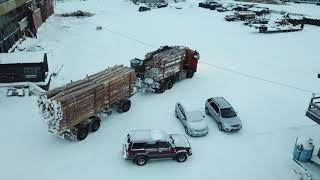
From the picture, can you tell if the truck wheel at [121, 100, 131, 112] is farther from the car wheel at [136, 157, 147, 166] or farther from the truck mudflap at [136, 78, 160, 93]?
the car wheel at [136, 157, 147, 166]

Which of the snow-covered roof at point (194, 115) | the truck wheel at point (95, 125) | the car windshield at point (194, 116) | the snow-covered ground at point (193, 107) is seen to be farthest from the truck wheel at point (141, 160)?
the snow-covered roof at point (194, 115)

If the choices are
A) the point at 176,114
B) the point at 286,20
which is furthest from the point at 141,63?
the point at 286,20

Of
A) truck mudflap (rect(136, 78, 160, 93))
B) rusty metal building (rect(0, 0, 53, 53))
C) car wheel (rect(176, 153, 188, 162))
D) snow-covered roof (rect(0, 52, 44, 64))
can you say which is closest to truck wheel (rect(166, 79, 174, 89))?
truck mudflap (rect(136, 78, 160, 93))

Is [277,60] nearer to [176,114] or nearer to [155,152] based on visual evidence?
[176,114]

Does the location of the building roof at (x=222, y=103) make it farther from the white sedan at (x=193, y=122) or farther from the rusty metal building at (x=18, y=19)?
the rusty metal building at (x=18, y=19)

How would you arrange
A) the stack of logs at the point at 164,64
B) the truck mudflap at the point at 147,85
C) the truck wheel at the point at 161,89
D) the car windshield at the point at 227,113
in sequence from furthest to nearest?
1. the truck wheel at the point at 161,89
2. the stack of logs at the point at 164,64
3. the truck mudflap at the point at 147,85
4. the car windshield at the point at 227,113

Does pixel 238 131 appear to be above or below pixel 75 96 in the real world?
below
